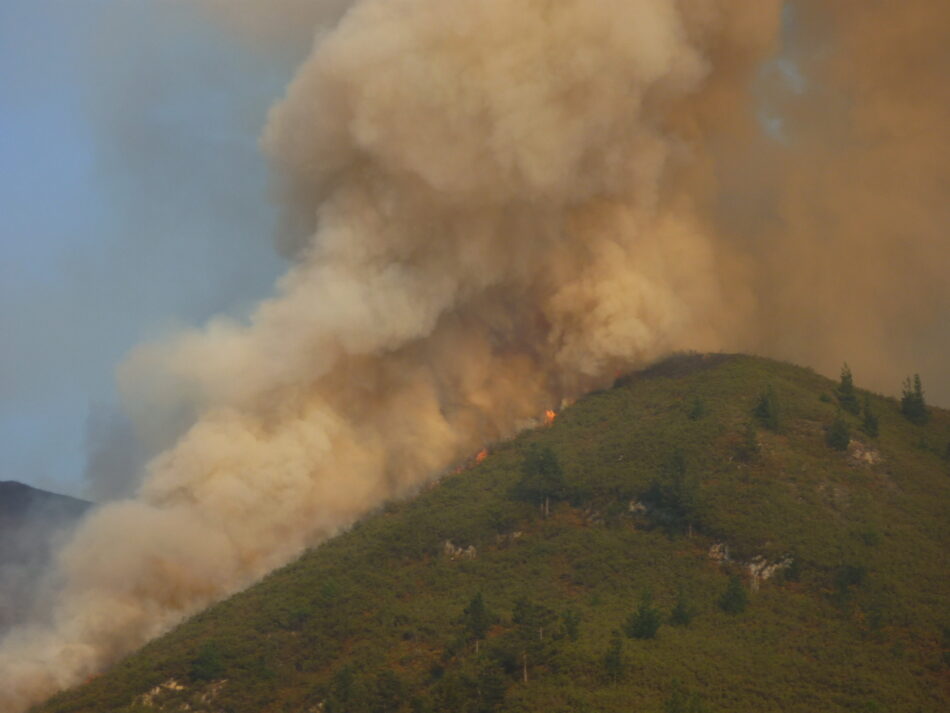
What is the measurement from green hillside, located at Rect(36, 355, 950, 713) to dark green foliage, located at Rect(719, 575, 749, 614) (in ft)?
0.26

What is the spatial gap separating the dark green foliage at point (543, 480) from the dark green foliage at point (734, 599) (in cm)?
977

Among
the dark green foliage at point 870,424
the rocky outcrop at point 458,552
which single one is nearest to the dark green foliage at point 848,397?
the dark green foliage at point 870,424

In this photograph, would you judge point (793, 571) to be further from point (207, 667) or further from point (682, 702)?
point (207, 667)

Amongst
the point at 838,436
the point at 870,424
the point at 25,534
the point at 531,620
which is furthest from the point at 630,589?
the point at 25,534

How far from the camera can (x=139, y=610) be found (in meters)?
57.2

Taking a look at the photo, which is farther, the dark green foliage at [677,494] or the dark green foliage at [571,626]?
the dark green foliage at [677,494]

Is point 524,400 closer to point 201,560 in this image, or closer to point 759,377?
point 759,377

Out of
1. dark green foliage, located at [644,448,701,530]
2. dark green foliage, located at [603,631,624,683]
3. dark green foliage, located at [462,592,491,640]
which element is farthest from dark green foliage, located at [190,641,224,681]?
dark green foliage, located at [644,448,701,530]

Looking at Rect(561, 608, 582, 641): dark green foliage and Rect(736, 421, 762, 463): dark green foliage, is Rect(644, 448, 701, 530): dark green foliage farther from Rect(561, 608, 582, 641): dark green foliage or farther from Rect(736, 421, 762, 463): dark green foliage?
Rect(561, 608, 582, 641): dark green foliage

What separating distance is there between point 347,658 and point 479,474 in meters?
14.7

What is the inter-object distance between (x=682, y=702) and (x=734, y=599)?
777cm

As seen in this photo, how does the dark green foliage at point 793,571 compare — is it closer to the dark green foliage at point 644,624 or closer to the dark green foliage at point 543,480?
the dark green foliage at point 644,624

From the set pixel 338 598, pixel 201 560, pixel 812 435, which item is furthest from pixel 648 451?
pixel 201 560

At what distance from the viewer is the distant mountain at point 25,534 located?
204 ft
